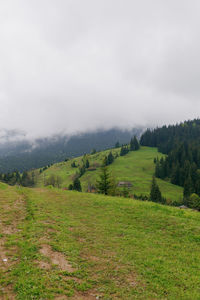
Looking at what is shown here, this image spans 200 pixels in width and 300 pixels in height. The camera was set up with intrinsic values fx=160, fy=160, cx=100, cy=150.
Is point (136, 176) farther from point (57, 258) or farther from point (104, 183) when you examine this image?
point (57, 258)

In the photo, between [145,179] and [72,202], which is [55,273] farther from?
[145,179]

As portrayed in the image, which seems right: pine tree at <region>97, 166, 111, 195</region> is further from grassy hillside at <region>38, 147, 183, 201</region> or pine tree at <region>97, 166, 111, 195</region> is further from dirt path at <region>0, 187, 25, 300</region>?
grassy hillside at <region>38, 147, 183, 201</region>

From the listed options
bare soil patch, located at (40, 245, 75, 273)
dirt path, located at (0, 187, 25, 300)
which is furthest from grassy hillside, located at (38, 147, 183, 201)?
bare soil patch, located at (40, 245, 75, 273)

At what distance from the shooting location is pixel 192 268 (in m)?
8.98

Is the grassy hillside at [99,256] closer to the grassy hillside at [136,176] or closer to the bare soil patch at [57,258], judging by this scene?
the bare soil patch at [57,258]

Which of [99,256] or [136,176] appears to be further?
[136,176]

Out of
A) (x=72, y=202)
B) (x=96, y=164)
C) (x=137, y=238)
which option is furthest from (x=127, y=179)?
(x=137, y=238)

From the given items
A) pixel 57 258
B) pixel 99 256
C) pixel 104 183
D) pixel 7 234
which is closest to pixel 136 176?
pixel 104 183

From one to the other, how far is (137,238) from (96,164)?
611ft

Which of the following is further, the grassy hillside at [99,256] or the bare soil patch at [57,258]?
the bare soil patch at [57,258]

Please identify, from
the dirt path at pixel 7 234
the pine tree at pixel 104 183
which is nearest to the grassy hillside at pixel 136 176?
the pine tree at pixel 104 183

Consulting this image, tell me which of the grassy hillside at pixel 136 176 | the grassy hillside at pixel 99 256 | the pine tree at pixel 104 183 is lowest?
the grassy hillside at pixel 136 176

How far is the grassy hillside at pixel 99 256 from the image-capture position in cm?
710

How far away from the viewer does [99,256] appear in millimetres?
9867
